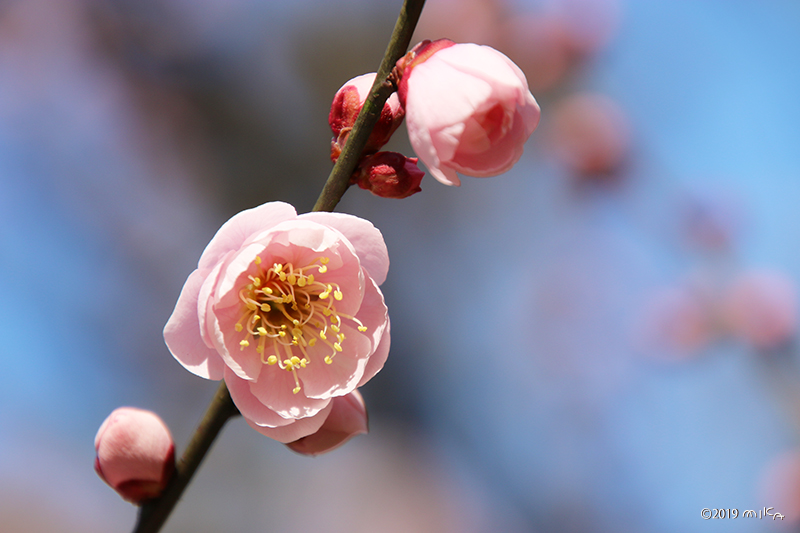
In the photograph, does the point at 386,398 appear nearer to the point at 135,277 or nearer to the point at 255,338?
the point at 135,277

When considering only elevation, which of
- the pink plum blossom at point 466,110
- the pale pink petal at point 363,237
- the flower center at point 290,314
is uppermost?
the pink plum blossom at point 466,110

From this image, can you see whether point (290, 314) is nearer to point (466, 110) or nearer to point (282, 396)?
point (282, 396)

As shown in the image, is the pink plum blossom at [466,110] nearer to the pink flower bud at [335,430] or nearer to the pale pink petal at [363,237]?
the pale pink petal at [363,237]

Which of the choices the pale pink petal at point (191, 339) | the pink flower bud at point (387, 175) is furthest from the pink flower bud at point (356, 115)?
the pale pink petal at point (191, 339)

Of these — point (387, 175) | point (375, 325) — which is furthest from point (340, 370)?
point (387, 175)

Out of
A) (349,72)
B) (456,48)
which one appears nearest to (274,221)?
(456,48)

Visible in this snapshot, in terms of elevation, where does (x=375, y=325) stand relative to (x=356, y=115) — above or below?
below

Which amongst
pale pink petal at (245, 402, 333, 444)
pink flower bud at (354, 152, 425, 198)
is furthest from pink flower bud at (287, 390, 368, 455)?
pink flower bud at (354, 152, 425, 198)

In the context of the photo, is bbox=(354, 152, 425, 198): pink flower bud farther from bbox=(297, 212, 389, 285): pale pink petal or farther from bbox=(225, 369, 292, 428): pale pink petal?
bbox=(225, 369, 292, 428): pale pink petal
